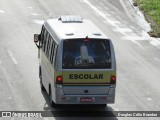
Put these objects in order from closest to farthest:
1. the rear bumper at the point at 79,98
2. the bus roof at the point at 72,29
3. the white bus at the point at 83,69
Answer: the white bus at the point at 83,69 → the rear bumper at the point at 79,98 → the bus roof at the point at 72,29

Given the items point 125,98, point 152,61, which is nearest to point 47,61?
point 125,98

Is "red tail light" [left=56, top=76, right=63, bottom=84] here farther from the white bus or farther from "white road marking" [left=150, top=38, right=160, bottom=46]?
"white road marking" [left=150, top=38, right=160, bottom=46]

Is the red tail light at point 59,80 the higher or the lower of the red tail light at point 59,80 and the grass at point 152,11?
the higher

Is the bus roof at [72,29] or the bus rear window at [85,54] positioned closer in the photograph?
the bus rear window at [85,54]

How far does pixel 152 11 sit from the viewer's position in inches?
1574

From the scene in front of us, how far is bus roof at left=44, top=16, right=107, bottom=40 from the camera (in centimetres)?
2039

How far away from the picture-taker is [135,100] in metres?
23.0

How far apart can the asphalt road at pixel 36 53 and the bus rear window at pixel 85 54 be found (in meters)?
1.90

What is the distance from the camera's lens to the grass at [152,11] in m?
36.3

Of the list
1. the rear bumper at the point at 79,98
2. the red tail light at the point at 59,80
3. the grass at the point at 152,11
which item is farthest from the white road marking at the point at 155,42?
the red tail light at the point at 59,80

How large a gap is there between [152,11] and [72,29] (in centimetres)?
1960

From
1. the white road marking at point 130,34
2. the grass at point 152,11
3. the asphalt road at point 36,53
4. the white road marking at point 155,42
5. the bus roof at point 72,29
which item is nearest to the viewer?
the bus roof at point 72,29

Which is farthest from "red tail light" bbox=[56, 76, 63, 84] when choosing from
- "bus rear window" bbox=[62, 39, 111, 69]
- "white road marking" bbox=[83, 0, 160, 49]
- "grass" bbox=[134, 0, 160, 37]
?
"grass" bbox=[134, 0, 160, 37]

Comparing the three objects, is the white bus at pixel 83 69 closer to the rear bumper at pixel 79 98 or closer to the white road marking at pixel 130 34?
the rear bumper at pixel 79 98
